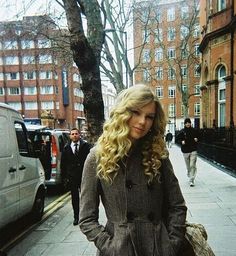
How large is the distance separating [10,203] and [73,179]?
57.9 inches

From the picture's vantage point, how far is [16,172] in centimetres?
619

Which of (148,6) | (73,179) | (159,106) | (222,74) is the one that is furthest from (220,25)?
(159,106)

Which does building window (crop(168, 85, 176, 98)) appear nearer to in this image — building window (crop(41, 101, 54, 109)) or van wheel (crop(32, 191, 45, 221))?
building window (crop(41, 101, 54, 109))

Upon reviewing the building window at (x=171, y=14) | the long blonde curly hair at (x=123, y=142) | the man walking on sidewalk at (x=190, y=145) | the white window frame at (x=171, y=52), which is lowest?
the man walking on sidewalk at (x=190, y=145)

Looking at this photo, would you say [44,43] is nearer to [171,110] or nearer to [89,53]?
[89,53]

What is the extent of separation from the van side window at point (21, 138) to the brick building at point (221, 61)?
1610 cm

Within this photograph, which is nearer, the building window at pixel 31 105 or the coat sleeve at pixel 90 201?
the coat sleeve at pixel 90 201

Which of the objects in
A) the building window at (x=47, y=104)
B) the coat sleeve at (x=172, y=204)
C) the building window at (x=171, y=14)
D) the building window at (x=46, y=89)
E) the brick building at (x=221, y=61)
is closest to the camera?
the coat sleeve at (x=172, y=204)

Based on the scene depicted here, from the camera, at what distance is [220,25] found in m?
24.1

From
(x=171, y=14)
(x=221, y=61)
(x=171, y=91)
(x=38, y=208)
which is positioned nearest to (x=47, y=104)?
(x=171, y=91)

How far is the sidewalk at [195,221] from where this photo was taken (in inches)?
213

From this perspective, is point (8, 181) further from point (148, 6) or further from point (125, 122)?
point (148, 6)

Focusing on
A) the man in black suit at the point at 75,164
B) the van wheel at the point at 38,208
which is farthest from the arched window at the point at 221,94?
the van wheel at the point at 38,208

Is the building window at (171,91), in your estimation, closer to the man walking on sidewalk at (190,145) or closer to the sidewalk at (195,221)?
the man walking on sidewalk at (190,145)
